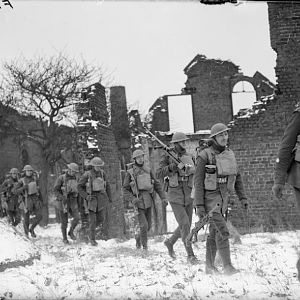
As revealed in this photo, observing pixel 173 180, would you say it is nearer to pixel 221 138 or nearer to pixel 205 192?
pixel 205 192

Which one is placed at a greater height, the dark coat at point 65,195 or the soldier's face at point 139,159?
the soldier's face at point 139,159

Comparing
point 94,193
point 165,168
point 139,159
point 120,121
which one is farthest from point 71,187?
point 120,121

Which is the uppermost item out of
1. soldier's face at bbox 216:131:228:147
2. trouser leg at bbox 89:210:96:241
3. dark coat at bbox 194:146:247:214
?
soldier's face at bbox 216:131:228:147

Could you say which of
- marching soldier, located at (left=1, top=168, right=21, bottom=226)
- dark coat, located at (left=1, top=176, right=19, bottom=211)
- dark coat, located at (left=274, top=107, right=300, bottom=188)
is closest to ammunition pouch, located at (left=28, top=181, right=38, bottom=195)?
dark coat, located at (left=1, top=176, right=19, bottom=211)

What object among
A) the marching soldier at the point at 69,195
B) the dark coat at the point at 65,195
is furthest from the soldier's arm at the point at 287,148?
the dark coat at the point at 65,195

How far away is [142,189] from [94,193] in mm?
1944

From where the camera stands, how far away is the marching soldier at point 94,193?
34.5 ft

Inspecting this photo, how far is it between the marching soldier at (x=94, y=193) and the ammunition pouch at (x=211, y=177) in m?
4.89

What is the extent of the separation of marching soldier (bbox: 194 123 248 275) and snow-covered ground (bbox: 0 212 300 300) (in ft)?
1.19

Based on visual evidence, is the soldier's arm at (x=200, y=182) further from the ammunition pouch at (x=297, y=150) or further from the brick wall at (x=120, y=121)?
the brick wall at (x=120, y=121)

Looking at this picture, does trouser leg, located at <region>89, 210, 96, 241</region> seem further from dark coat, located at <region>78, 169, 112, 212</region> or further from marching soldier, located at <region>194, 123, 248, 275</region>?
marching soldier, located at <region>194, 123, 248, 275</region>

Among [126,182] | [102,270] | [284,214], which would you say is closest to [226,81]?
[284,214]

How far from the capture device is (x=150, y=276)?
239 inches

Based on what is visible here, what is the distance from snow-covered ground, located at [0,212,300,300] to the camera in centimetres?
508
